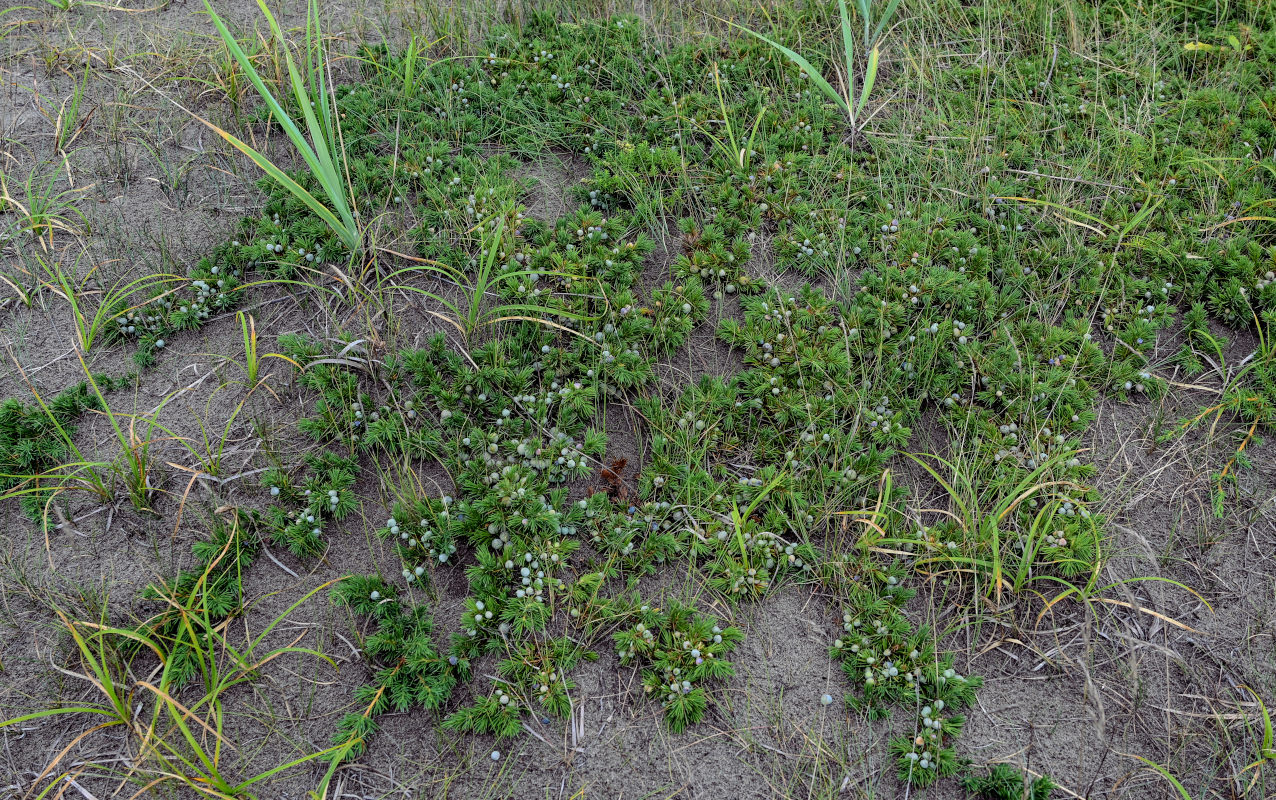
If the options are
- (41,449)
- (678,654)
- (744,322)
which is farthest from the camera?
(744,322)

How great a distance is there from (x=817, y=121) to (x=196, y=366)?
3808 mm

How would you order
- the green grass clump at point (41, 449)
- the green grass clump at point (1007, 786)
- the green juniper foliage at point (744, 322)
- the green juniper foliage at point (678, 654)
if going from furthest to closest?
the green grass clump at point (41, 449) < the green juniper foliage at point (744, 322) < the green juniper foliage at point (678, 654) < the green grass clump at point (1007, 786)

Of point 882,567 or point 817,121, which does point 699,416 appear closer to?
point 882,567

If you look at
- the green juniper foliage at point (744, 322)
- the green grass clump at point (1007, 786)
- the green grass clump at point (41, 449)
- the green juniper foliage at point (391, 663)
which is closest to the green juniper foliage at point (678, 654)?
the green juniper foliage at point (744, 322)

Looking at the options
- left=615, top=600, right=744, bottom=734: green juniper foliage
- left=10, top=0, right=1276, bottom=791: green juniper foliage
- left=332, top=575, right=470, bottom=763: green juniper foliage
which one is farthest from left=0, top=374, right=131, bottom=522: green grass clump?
left=615, top=600, right=744, bottom=734: green juniper foliage

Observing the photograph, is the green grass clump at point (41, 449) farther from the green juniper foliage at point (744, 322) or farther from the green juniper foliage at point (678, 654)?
the green juniper foliage at point (678, 654)

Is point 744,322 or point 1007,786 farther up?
point 744,322

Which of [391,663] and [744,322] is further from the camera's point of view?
[744,322]

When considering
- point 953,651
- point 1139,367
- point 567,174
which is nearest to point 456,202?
point 567,174

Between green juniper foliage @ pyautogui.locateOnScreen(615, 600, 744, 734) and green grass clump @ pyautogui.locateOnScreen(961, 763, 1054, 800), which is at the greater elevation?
green juniper foliage @ pyautogui.locateOnScreen(615, 600, 744, 734)

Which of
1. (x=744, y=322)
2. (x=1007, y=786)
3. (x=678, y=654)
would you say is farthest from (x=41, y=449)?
(x=1007, y=786)

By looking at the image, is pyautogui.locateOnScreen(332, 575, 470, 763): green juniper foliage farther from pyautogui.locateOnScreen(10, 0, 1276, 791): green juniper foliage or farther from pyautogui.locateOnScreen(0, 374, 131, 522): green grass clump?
pyautogui.locateOnScreen(0, 374, 131, 522): green grass clump

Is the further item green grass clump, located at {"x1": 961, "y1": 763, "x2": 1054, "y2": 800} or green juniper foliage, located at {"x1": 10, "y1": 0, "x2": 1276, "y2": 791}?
green juniper foliage, located at {"x1": 10, "y1": 0, "x2": 1276, "y2": 791}

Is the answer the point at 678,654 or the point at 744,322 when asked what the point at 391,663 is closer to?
the point at 678,654
